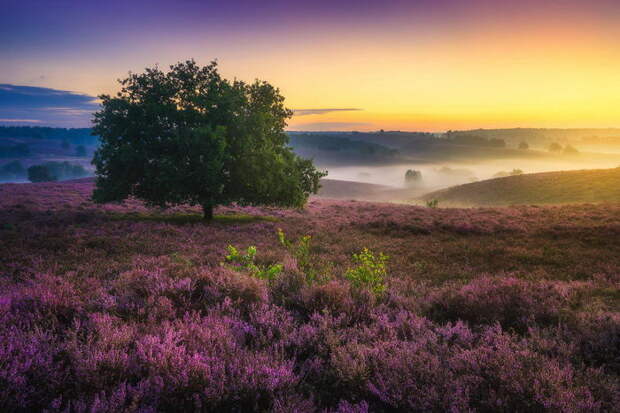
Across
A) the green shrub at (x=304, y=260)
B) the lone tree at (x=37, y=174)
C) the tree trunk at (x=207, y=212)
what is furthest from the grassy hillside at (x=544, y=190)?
the lone tree at (x=37, y=174)

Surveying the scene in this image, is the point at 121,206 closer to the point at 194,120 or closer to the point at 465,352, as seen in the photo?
the point at 194,120

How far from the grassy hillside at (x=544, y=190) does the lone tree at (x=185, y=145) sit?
4372 centimetres

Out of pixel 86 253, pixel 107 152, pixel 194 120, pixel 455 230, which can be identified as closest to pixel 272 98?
pixel 194 120

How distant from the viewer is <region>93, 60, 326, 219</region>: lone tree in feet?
70.8

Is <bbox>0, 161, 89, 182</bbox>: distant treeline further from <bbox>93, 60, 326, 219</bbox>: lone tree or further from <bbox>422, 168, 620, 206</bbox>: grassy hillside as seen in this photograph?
<bbox>422, 168, 620, 206</bbox>: grassy hillside

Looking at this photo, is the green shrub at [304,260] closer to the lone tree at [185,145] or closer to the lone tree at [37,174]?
the lone tree at [185,145]

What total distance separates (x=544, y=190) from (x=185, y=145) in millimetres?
59056

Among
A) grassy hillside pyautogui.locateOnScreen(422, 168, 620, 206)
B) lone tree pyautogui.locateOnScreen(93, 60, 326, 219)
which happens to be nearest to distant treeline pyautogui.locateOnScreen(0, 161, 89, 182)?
lone tree pyautogui.locateOnScreen(93, 60, 326, 219)

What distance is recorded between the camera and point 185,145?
21422 millimetres

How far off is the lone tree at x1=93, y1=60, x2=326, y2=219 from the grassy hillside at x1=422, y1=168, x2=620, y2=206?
143 feet

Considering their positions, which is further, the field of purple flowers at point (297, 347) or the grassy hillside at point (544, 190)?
the grassy hillside at point (544, 190)

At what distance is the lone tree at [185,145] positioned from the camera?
21.6 m

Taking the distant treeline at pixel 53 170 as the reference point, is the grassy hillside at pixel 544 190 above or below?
above

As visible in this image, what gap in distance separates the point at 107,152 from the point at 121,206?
9.70m
